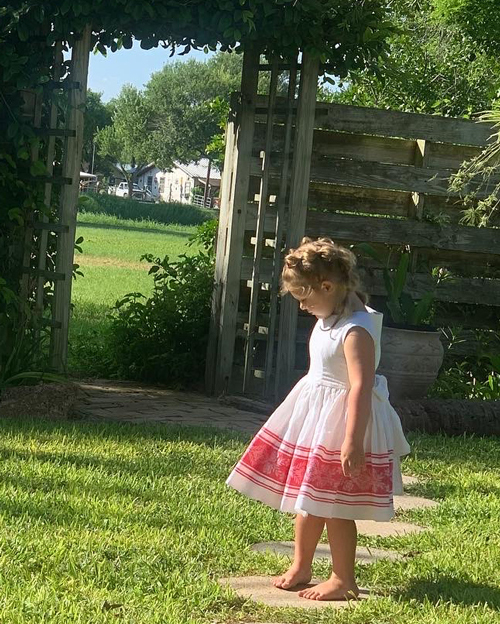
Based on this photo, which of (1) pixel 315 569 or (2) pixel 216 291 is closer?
(1) pixel 315 569

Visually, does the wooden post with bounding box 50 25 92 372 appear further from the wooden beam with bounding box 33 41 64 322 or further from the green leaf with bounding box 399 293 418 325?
the green leaf with bounding box 399 293 418 325

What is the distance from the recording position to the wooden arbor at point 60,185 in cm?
757

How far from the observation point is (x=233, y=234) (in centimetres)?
839

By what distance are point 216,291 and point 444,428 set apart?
224cm

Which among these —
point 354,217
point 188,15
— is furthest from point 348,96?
point 188,15

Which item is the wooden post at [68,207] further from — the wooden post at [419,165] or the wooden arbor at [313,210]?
the wooden post at [419,165]

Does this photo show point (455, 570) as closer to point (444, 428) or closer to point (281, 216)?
point (444, 428)

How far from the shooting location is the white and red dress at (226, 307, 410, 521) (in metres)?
3.81

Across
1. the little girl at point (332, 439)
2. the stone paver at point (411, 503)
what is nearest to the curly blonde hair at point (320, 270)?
the little girl at point (332, 439)

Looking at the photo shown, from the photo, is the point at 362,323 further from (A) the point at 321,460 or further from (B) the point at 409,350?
(B) the point at 409,350

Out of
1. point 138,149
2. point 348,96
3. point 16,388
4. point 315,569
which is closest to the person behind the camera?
point 315,569

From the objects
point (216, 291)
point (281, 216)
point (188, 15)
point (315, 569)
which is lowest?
point (315, 569)

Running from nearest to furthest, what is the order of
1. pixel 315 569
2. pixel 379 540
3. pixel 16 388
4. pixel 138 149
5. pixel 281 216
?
pixel 315 569, pixel 379 540, pixel 16 388, pixel 281 216, pixel 138 149

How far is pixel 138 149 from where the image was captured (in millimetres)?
82500
